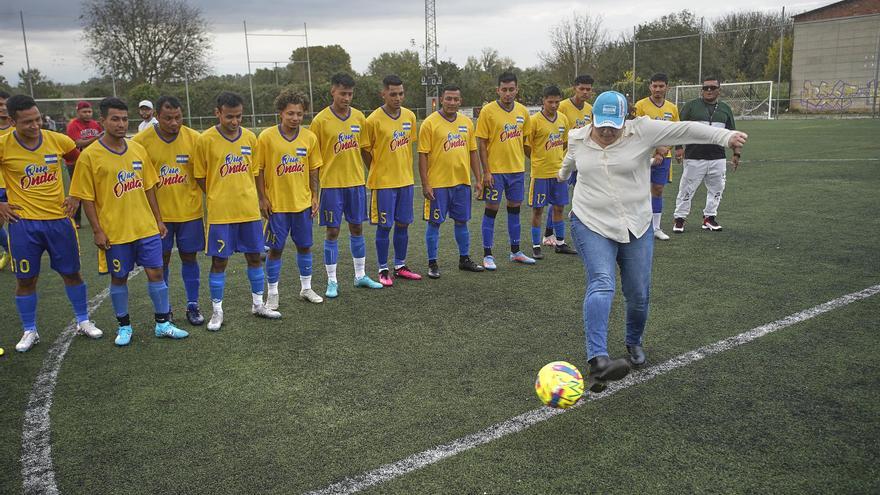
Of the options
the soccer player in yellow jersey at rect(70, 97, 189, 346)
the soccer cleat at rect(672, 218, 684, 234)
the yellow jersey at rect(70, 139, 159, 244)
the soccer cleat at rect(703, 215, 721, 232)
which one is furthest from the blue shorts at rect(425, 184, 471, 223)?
the soccer cleat at rect(703, 215, 721, 232)

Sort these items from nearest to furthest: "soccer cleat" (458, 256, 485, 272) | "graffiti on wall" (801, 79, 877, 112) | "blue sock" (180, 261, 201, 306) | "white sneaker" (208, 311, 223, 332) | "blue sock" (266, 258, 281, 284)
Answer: "white sneaker" (208, 311, 223, 332) < "blue sock" (180, 261, 201, 306) < "blue sock" (266, 258, 281, 284) < "soccer cleat" (458, 256, 485, 272) < "graffiti on wall" (801, 79, 877, 112)

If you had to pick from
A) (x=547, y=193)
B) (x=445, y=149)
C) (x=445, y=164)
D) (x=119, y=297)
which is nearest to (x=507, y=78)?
(x=445, y=149)

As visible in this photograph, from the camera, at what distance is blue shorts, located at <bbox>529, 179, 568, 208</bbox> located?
8.58 m

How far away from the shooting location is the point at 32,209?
5719 mm

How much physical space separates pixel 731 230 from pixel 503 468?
745 cm

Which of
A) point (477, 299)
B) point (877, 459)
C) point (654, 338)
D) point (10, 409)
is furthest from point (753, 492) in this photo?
point (10, 409)

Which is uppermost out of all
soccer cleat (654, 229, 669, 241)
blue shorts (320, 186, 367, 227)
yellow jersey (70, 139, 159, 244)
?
yellow jersey (70, 139, 159, 244)

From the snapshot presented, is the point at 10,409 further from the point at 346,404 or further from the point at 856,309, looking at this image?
the point at 856,309

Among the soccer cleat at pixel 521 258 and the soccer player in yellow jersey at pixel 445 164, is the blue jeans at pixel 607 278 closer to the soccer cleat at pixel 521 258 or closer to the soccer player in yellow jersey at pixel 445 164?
A: the soccer player in yellow jersey at pixel 445 164

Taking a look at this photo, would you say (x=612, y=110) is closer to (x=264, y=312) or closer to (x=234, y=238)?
(x=234, y=238)

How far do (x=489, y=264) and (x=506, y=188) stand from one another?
1.07 meters

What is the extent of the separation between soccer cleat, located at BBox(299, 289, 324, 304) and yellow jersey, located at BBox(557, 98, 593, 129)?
444 centimetres

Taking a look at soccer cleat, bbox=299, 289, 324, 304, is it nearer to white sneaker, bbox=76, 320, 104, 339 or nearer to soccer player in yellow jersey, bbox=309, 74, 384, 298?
soccer player in yellow jersey, bbox=309, 74, 384, 298

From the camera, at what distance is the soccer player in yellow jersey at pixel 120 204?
5.41 meters
